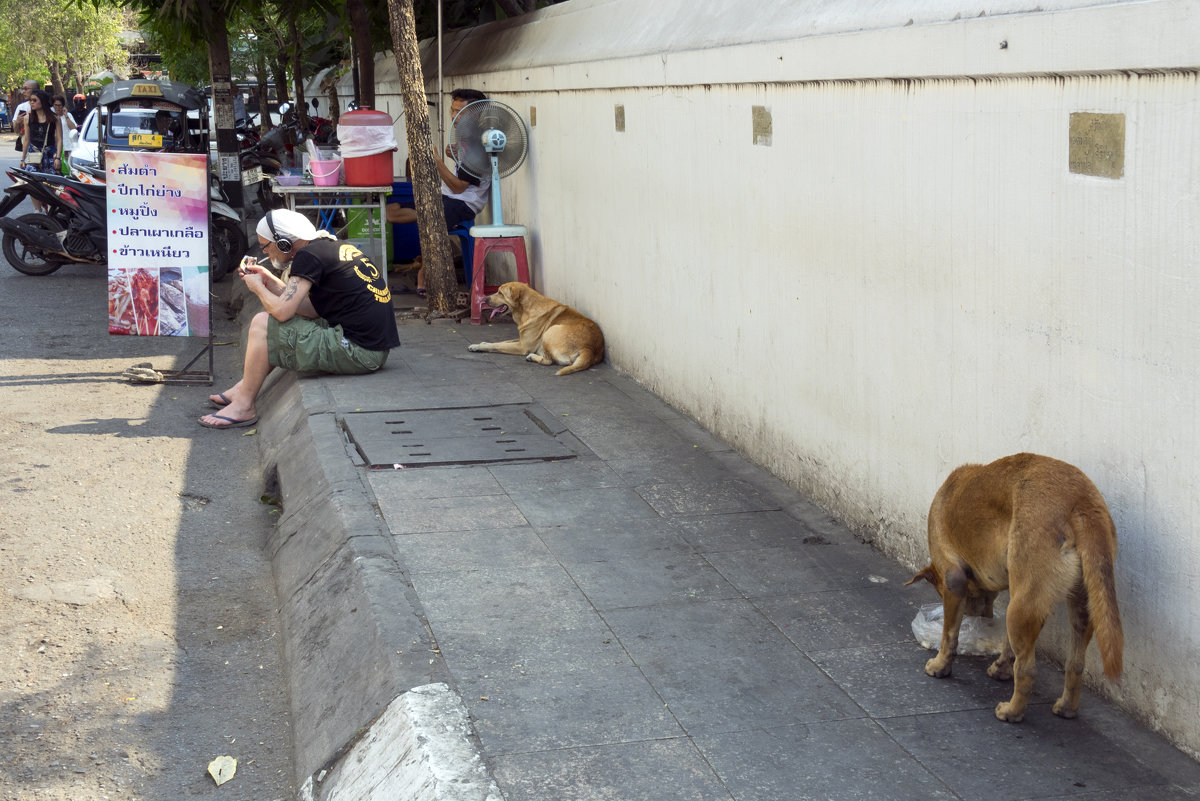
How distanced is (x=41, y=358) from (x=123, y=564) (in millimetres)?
4818

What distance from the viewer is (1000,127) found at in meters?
3.92

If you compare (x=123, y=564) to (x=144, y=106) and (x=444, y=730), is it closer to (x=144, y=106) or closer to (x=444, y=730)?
(x=444, y=730)

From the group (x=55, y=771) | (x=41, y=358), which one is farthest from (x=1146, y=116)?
(x=41, y=358)

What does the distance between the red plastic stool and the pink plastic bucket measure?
4.98 ft

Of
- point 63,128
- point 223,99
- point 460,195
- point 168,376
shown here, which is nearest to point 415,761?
point 168,376

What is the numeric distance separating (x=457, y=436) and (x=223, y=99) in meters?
9.96

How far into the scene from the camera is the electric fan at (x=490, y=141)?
32.6ft

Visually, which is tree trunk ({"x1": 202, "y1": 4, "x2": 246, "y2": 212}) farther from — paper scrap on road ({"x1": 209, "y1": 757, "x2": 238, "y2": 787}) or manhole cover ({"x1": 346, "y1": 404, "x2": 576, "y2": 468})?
paper scrap on road ({"x1": 209, "y1": 757, "x2": 238, "y2": 787})

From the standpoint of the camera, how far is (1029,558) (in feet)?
10.8

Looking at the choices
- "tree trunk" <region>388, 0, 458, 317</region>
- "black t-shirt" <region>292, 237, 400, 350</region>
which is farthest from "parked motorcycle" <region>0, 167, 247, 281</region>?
"black t-shirt" <region>292, 237, 400, 350</region>

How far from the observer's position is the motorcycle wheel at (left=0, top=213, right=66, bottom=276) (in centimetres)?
1270

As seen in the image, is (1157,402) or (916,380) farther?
(916,380)

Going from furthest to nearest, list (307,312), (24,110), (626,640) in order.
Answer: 1. (24,110)
2. (307,312)
3. (626,640)

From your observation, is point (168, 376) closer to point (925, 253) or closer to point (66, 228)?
point (66, 228)
